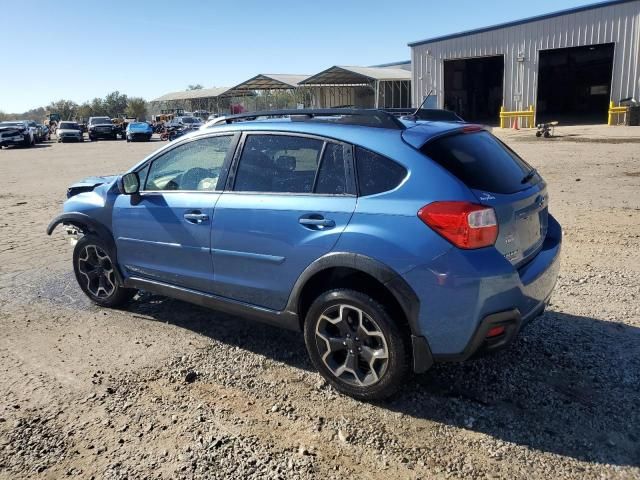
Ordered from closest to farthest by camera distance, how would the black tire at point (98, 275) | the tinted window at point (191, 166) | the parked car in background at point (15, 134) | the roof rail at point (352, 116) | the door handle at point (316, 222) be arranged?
1. the door handle at point (316, 222)
2. the roof rail at point (352, 116)
3. the tinted window at point (191, 166)
4. the black tire at point (98, 275)
5. the parked car in background at point (15, 134)

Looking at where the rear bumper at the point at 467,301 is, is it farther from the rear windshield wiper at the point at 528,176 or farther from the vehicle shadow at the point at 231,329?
the vehicle shadow at the point at 231,329

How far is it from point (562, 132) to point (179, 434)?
25.7 meters

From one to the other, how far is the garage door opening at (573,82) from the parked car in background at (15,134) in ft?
116

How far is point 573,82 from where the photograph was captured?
41.2 metres

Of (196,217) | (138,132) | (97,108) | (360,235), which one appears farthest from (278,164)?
(97,108)

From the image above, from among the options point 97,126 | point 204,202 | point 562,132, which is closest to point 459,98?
point 562,132

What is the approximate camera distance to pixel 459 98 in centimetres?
3856

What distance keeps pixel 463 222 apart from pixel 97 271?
3.72 meters

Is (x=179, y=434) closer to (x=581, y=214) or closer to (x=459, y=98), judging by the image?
(x=581, y=214)

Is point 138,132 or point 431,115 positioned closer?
point 431,115

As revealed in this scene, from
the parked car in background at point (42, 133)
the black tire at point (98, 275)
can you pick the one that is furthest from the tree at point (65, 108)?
the black tire at point (98, 275)

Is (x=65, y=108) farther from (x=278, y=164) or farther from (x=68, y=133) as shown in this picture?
(x=278, y=164)

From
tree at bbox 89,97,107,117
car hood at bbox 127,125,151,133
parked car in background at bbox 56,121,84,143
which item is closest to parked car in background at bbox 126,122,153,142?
car hood at bbox 127,125,151,133

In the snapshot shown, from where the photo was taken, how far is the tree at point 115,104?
102m
